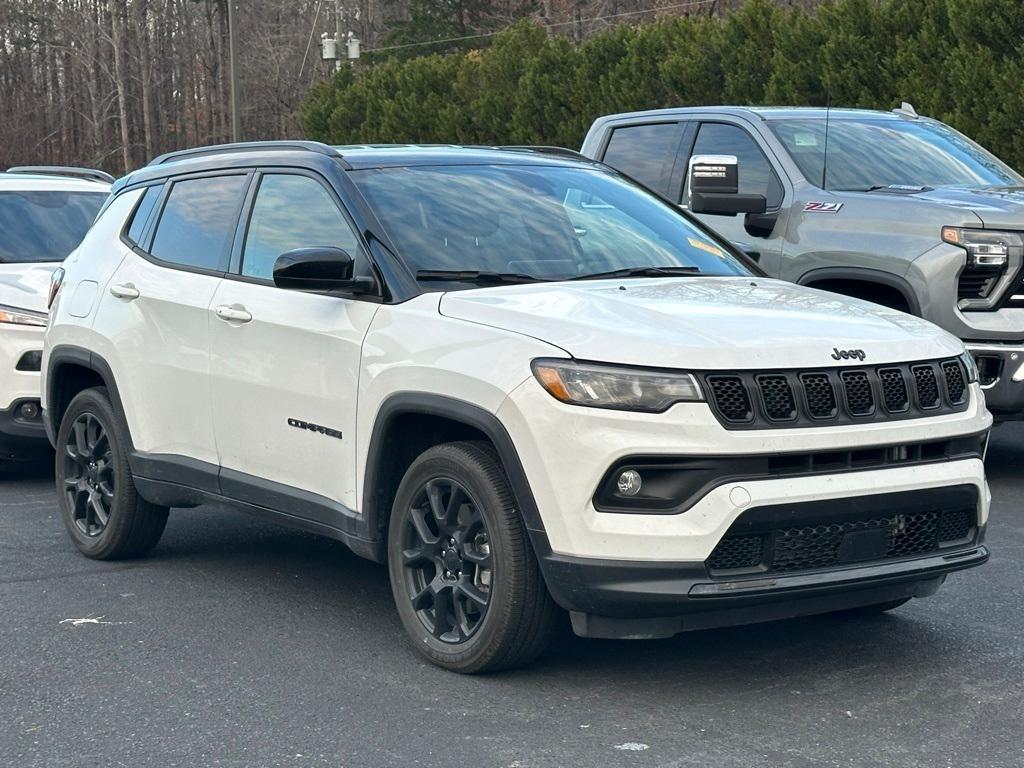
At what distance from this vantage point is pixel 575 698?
4867 mm

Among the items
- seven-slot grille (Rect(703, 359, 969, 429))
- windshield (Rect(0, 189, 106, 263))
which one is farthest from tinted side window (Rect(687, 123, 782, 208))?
seven-slot grille (Rect(703, 359, 969, 429))

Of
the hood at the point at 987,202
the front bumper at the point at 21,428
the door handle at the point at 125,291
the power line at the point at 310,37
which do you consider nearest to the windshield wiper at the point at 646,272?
the door handle at the point at 125,291

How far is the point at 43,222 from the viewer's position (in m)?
10.5

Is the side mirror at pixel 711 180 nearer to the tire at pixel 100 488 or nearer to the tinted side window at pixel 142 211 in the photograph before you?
the tinted side window at pixel 142 211

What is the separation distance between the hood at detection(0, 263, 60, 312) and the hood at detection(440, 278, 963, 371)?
15.8 ft

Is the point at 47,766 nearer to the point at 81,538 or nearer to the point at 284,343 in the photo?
the point at 284,343

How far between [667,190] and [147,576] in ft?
15.3

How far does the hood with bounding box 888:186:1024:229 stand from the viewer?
8.36 metres

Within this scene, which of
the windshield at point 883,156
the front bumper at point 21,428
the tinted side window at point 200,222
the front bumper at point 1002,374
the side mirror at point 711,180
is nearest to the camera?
the tinted side window at point 200,222

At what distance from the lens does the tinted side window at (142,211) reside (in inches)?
278

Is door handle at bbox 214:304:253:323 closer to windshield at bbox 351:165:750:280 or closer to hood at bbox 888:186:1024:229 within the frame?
windshield at bbox 351:165:750:280

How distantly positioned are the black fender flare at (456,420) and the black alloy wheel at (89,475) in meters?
2.04

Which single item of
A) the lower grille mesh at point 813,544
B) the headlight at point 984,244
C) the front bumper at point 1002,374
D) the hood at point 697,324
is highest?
the hood at point 697,324

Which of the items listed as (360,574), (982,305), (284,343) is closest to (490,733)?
(284,343)
